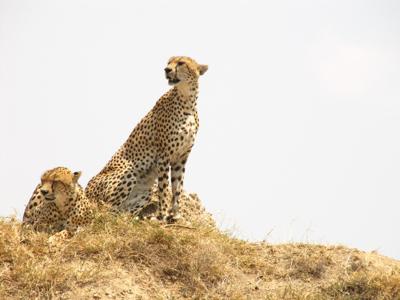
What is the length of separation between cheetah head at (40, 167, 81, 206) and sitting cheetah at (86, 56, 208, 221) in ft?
3.21

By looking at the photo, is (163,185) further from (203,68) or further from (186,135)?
(203,68)

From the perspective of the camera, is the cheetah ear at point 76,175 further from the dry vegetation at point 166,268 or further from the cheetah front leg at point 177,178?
the cheetah front leg at point 177,178

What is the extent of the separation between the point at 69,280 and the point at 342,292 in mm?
2235

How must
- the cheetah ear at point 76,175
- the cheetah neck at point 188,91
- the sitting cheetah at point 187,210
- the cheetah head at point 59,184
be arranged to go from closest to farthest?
the cheetah head at point 59,184
the cheetah ear at point 76,175
the cheetah neck at point 188,91
the sitting cheetah at point 187,210

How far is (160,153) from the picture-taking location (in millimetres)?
8305

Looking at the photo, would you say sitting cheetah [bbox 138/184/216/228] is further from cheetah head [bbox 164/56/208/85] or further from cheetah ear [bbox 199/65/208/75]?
cheetah ear [bbox 199/65/208/75]

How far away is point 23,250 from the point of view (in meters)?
6.55

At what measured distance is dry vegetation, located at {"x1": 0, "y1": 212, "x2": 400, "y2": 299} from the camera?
6.24 m

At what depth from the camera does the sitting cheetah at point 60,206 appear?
23.4 feet

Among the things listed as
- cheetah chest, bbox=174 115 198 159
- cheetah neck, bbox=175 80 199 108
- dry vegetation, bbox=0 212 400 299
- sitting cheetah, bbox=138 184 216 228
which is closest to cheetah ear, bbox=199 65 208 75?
cheetah neck, bbox=175 80 199 108

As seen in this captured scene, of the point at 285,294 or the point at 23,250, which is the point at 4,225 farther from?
the point at 285,294

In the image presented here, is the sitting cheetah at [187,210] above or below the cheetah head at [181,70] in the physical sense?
below

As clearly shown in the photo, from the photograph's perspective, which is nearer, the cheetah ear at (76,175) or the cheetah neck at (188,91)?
the cheetah ear at (76,175)

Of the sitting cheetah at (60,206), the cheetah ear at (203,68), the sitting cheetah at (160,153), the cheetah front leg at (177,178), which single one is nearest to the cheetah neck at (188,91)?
the sitting cheetah at (160,153)
